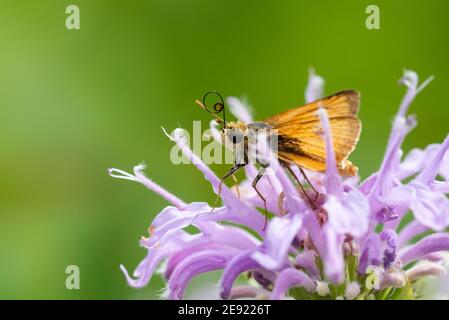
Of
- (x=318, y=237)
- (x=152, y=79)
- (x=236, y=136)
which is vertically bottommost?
(x=318, y=237)

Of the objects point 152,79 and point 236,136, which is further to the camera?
point 152,79

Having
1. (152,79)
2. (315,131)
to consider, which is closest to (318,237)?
(315,131)

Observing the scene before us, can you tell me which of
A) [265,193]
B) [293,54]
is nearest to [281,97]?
[293,54]

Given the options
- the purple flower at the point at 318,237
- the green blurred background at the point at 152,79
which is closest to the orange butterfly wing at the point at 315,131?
the purple flower at the point at 318,237

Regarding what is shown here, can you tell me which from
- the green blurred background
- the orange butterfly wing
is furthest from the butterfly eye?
the green blurred background

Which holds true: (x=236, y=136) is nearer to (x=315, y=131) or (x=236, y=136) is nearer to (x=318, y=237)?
(x=315, y=131)

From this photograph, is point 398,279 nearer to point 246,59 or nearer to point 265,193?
point 265,193

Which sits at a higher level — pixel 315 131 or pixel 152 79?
pixel 152 79

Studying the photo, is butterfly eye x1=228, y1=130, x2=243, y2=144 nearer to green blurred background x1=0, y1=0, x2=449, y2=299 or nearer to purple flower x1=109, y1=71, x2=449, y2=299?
purple flower x1=109, y1=71, x2=449, y2=299
